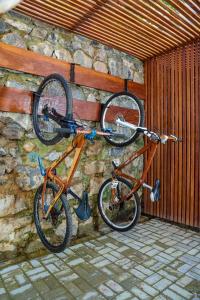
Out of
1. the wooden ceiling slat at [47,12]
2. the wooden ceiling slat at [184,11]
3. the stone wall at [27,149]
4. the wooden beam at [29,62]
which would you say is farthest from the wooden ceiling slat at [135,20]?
the wooden beam at [29,62]

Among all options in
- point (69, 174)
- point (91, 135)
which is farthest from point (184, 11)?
point (69, 174)

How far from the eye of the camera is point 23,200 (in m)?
3.29

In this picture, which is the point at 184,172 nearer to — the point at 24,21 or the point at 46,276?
the point at 46,276

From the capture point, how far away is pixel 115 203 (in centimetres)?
401

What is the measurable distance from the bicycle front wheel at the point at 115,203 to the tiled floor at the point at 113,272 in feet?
0.90

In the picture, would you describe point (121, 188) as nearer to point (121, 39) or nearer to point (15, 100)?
point (15, 100)

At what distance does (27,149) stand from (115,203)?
1.62 meters

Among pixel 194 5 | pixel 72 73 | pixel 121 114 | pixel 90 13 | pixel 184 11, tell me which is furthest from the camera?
pixel 121 114

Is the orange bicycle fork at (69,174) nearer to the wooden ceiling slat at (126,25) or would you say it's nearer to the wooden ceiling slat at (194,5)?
the wooden ceiling slat at (126,25)

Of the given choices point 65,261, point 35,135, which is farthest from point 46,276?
point 35,135

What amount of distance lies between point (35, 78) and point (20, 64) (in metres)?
0.28

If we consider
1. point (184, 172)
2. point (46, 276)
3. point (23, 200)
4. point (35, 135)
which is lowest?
point (46, 276)

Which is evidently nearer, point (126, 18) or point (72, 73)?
point (126, 18)

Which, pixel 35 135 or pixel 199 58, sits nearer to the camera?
pixel 35 135
